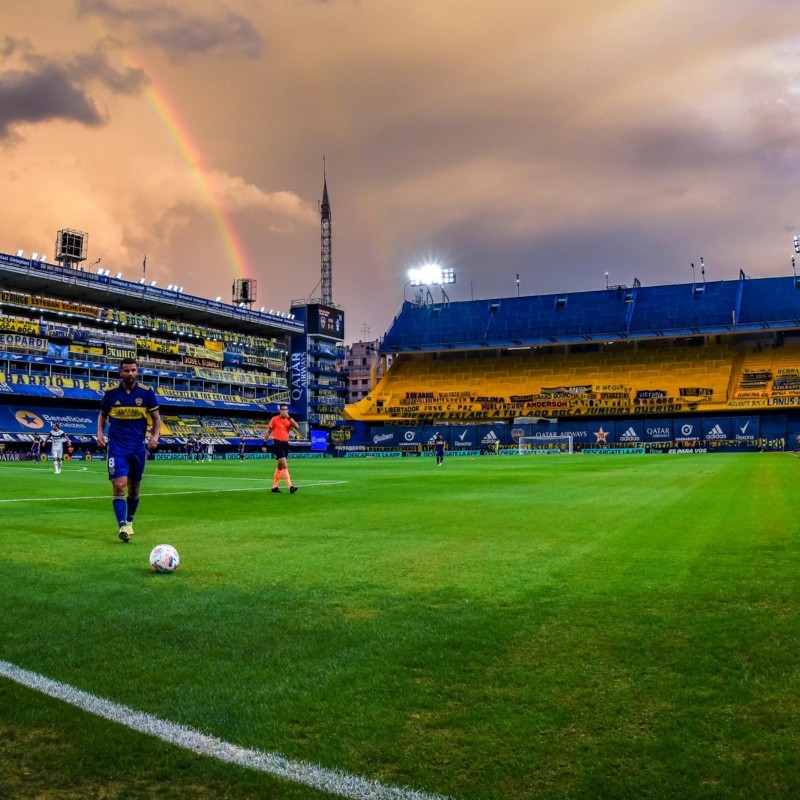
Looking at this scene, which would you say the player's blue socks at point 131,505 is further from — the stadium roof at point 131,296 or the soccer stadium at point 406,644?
the stadium roof at point 131,296

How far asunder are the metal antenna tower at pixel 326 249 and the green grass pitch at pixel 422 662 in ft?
394

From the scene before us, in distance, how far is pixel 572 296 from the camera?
8188 centimetres

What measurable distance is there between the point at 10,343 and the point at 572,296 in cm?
6011

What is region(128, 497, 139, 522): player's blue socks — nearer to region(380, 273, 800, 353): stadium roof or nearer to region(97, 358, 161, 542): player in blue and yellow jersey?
region(97, 358, 161, 542): player in blue and yellow jersey

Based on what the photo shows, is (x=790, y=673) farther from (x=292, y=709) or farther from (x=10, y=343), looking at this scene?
(x=10, y=343)

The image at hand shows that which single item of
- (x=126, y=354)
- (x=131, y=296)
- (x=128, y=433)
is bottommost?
(x=128, y=433)

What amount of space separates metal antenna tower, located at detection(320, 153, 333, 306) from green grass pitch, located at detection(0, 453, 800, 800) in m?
120

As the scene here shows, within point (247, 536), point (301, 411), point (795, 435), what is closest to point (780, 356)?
point (795, 435)

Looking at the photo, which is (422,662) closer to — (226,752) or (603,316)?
(226,752)

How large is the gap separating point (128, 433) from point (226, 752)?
6946 millimetres

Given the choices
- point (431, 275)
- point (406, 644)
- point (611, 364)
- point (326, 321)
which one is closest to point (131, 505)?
point (406, 644)

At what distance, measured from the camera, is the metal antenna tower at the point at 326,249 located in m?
126

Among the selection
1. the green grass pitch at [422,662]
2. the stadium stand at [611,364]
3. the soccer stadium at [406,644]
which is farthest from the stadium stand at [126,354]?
the green grass pitch at [422,662]

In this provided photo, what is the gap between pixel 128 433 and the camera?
9.08 m
